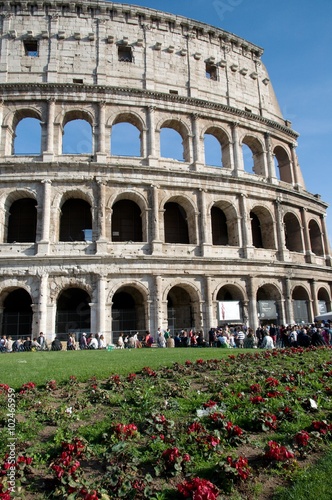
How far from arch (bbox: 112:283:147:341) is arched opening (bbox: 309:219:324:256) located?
14726 mm

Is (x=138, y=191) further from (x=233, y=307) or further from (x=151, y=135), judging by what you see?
(x=233, y=307)

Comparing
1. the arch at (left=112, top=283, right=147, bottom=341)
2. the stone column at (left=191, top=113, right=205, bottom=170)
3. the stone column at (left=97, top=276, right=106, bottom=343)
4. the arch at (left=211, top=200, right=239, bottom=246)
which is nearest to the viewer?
the stone column at (left=97, top=276, right=106, bottom=343)

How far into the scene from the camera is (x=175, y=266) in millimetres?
21266

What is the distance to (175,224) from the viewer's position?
24.7 meters

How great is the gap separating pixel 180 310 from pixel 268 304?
5332 mm

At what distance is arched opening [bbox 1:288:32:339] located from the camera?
68.0 ft

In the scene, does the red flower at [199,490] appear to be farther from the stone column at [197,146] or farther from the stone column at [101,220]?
the stone column at [197,146]

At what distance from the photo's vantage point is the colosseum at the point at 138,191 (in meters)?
20.6

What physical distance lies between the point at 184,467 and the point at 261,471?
938 millimetres

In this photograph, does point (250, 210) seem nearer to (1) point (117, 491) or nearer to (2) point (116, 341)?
(2) point (116, 341)

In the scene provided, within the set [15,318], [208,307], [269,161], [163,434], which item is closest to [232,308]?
[208,307]

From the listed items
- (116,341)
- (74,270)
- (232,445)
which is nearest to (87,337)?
(116,341)

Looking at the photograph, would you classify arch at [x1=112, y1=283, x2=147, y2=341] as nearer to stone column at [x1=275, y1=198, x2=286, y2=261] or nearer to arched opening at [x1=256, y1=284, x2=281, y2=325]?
arched opening at [x1=256, y1=284, x2=281, y2=325]

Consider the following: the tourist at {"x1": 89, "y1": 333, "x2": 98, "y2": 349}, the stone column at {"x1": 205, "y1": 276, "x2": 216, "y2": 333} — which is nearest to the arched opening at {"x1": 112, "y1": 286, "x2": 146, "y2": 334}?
the tourist at {"x1": 89, "y1": 333, "x2": 98, "y2": 349}
